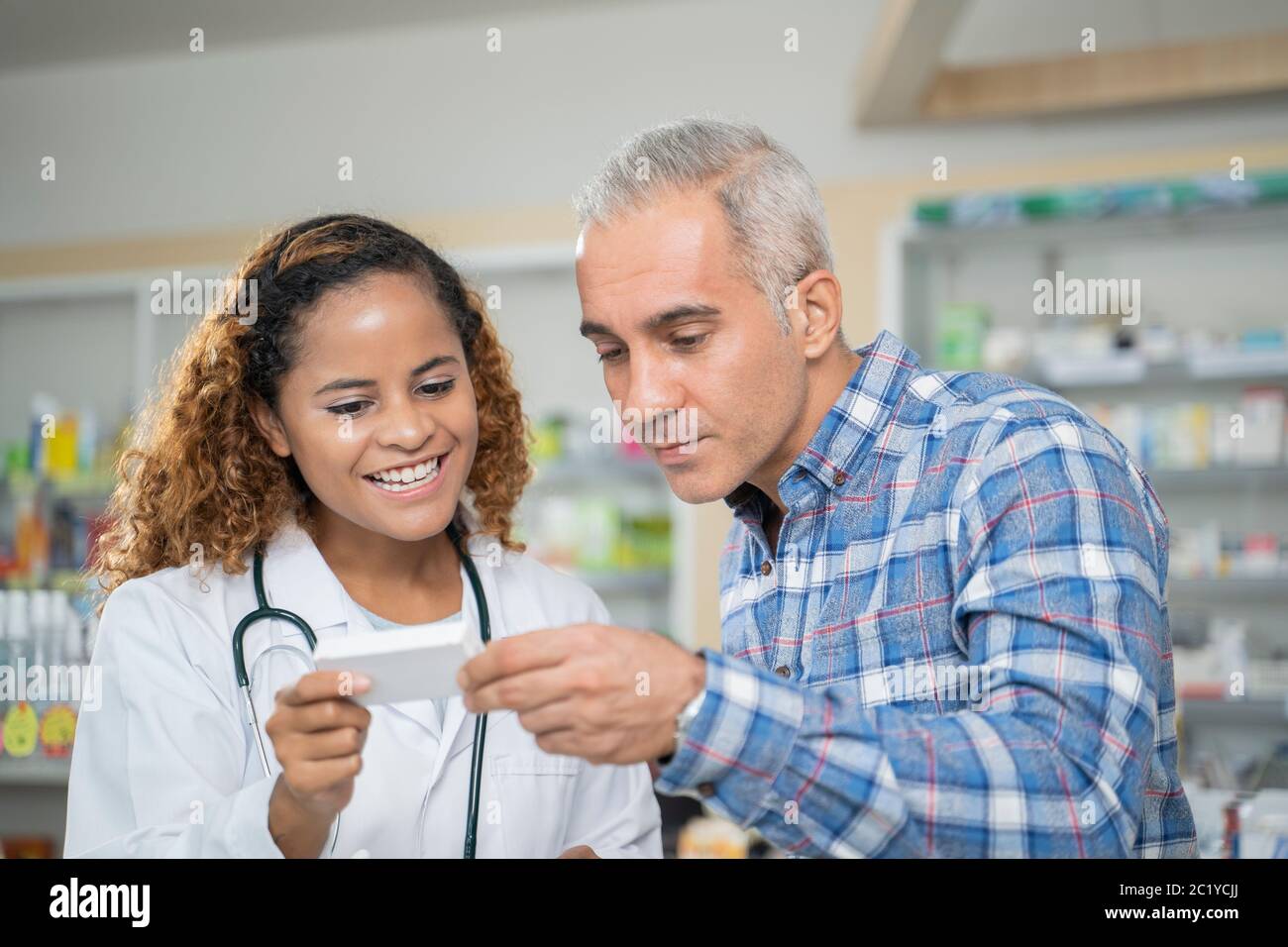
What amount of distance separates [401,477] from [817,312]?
51 cm

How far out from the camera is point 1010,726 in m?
0.97

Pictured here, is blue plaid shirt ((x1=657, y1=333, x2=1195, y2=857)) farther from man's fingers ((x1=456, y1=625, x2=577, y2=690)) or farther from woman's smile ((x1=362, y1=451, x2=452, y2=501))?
woman's smile ((x1=362, y1=451, x2=452, y2=501))

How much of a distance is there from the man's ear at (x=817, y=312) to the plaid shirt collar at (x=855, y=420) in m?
0.05

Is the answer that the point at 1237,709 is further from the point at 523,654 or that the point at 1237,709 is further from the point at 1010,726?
the point at 523,654

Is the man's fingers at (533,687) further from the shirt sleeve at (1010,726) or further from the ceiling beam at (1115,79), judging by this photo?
the ceiling beam at (1115,79)

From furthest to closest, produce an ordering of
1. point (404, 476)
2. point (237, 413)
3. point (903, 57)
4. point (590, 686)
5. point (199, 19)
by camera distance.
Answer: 1. point (199, 19)
2. point (903, 57)
3. point (237, 413)
4. point (404, 476)
5. point (590, 686)

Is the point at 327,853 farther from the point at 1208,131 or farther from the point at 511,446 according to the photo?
the point at 1208,131

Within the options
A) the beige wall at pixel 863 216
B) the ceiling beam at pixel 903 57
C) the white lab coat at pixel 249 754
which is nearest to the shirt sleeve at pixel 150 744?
the white lab coat at pixel 249 754

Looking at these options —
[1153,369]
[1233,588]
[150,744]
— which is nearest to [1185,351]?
[1153,369]

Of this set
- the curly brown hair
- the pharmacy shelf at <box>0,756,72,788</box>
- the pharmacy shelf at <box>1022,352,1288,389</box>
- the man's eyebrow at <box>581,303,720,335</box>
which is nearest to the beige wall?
the pharmacy shelf at <box>1022,352,1288,389</box>

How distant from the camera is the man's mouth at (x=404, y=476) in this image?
4.61ft

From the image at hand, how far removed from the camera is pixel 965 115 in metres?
3.95

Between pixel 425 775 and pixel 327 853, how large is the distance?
0.15m
